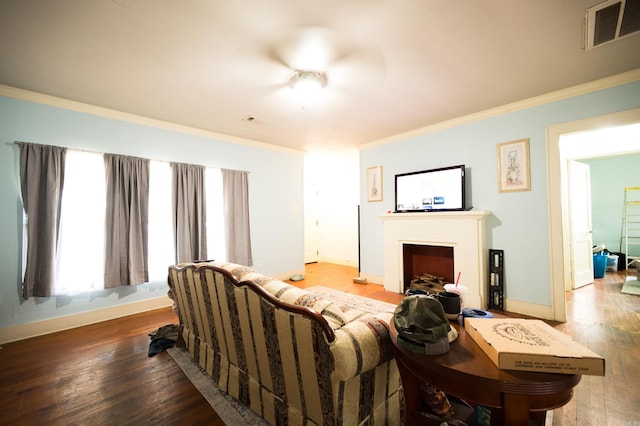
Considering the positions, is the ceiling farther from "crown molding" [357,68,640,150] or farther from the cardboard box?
the cardboard box

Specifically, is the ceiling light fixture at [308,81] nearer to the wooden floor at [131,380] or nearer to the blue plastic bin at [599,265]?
the wooden floor at [131,380]

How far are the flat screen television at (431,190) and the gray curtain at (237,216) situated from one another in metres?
2.59

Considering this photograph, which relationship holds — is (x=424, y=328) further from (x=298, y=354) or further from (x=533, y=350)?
(x=298, y=354)

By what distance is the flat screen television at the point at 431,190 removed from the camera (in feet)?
11.7

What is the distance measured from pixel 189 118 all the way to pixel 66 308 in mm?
2723

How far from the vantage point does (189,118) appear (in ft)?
11.6

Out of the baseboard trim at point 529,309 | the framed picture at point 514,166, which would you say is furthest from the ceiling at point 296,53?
the baseboard trim at point 529,309

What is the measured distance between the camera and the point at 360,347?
106 centimetres

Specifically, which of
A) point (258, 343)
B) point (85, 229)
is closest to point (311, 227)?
point (85, 229)

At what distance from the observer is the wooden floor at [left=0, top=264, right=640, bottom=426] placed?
1609mm

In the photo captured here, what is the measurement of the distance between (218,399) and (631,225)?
823cm

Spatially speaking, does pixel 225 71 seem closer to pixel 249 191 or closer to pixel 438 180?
pixel 249 191

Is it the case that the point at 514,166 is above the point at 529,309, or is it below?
above

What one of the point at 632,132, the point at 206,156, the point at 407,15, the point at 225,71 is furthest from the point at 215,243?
the point at 632,132
